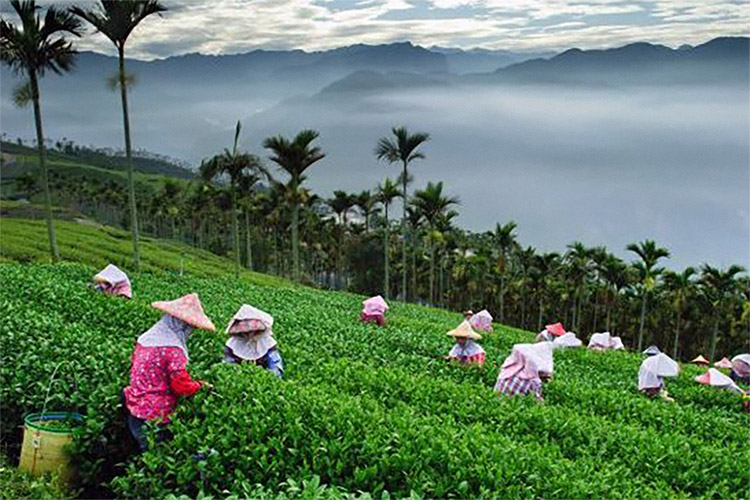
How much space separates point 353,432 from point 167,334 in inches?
78.0

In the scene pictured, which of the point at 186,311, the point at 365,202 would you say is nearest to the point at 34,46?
the point at 186,311

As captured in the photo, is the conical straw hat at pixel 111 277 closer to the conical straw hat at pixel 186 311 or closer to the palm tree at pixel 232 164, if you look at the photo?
the conical straw hat at pixel 186 311

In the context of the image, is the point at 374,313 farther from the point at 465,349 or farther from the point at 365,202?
the point at 365,202

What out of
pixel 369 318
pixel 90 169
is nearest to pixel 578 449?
pixel 369 318

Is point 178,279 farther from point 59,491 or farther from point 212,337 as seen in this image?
point 59,491

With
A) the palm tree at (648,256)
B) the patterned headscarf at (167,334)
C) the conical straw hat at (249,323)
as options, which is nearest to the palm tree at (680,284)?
the palm tree at (648,256)

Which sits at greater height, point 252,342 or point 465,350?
point 252,342

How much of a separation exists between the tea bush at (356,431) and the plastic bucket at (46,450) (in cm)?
16

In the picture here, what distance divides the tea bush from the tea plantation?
0.02 metres

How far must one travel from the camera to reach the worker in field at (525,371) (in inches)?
394

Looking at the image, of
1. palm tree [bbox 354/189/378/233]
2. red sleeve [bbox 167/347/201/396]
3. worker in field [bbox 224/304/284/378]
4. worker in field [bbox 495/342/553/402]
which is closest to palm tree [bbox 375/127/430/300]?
palm tree [bbox 354/189/378/233]

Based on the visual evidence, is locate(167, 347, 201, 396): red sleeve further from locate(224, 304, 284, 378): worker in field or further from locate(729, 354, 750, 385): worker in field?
locate(729, 354, 750, 385): worker in field

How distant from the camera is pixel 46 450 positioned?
678 cm

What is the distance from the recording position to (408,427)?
6.68m
